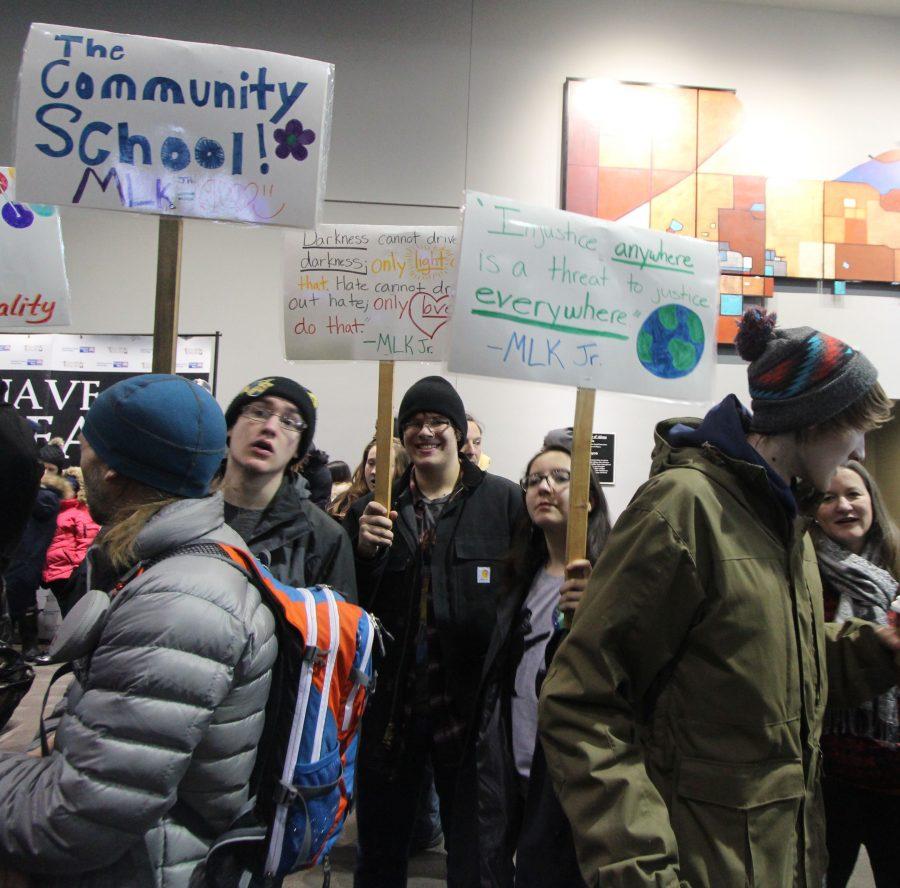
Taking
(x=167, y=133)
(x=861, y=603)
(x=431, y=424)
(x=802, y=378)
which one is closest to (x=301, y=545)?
(x=431, y=424)

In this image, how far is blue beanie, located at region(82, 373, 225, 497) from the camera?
3.69 feet

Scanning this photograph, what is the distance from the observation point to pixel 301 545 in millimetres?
1877

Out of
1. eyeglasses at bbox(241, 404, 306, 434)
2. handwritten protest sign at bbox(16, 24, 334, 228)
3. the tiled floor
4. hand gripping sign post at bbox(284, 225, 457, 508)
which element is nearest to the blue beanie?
handwritten protest sign at bbox(16, 24, 334, 228)

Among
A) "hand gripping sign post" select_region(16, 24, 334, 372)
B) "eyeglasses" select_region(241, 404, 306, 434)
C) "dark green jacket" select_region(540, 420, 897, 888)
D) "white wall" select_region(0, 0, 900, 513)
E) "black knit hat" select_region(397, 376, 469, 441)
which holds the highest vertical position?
"white wall" select_region(0, 0, 900, 513)

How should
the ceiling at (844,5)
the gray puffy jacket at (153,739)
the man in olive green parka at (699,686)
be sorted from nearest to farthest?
the gray puffy jacket at (153,739) → the man in olive green parka at (699,686) → the ceiling at (844,5)

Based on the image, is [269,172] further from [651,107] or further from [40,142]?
[651,107]

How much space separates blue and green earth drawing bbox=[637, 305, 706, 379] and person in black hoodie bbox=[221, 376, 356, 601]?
0.90 m

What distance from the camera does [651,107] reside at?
5.34 metres

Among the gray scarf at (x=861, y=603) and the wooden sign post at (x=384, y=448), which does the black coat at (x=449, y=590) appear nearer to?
the wooden sign post at (x=384, y=448)

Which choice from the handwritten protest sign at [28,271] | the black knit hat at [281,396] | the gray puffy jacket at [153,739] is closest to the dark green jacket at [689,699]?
the gray puffy jacket at [153,739]

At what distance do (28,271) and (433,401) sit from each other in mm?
1192

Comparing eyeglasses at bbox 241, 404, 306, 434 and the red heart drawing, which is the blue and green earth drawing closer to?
the red heart drawing

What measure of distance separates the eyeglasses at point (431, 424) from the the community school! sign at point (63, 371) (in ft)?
11.3

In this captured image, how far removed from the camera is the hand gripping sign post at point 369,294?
2125 millimetres
